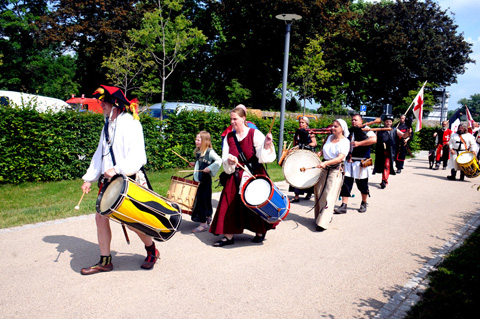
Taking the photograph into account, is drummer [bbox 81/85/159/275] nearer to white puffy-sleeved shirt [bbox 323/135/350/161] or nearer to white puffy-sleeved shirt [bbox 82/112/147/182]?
white puffy-sleeved shirt [bbox 82/112/147/182]

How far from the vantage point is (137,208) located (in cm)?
391

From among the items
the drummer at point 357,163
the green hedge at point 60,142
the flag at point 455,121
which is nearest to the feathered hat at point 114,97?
the drummer at point 357,163

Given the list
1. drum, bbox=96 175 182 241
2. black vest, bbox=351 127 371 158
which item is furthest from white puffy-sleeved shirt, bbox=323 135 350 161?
drum, bbox=96 175 182 241

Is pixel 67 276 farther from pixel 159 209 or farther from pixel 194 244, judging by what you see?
pixel 194 244

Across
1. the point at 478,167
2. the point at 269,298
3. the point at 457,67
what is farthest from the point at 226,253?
the point at 457,67

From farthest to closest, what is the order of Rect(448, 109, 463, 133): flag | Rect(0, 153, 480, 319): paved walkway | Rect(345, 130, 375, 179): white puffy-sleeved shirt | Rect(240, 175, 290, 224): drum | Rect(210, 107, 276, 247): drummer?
Rect(448, 109, 463, 133): flag, Rect(345, 130, 375, 179): white puffy-sleeved shirt, Rect(210, 107, 276, 247): drummer, Rect(240, 175, 290, 224): drum, Rect(0, 153, 480, 319): paved walkway

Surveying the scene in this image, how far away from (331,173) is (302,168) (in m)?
0.61

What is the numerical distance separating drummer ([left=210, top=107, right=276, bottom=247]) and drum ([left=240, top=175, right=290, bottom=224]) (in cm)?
14

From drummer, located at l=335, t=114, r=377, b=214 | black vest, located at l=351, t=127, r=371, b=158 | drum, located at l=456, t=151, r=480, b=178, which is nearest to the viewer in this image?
drummer, located at l=335, t=114, r=377, b=214

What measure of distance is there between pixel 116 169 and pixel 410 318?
318cm

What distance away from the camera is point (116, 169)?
4094 millimetres

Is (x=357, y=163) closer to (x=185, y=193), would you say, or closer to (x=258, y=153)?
(x=258, y=153)

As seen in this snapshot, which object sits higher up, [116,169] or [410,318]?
[116,169]

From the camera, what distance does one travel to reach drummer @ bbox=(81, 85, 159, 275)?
414 centimetres
